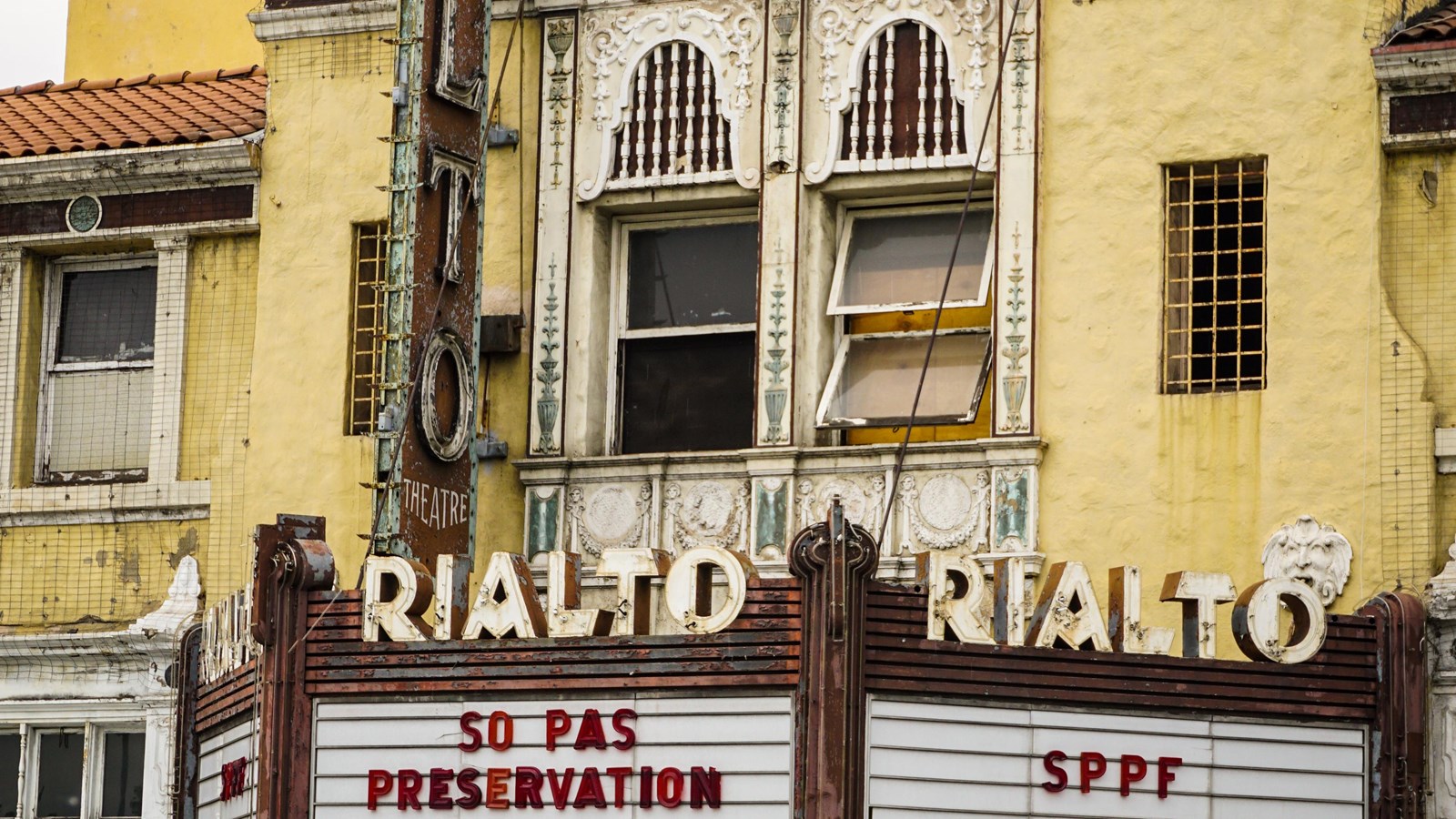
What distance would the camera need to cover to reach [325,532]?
20.7 meters

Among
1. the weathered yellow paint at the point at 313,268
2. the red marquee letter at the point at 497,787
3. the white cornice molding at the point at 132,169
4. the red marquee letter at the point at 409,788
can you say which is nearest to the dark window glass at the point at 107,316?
the white cornice molding at the point at 132,169

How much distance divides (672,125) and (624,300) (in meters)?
1.33

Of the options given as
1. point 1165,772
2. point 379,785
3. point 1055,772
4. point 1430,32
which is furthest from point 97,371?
point 1430,32

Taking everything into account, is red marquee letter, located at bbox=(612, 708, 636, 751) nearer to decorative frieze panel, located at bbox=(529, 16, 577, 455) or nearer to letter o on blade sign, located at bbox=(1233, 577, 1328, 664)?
letter o on blade sign, located at bbox=(1233, 577, 1328, 664)

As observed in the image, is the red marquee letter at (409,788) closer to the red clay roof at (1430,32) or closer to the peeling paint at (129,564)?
the peeling paint at (129,564)

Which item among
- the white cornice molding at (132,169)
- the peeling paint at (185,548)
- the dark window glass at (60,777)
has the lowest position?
the dark window glass at (60,777)

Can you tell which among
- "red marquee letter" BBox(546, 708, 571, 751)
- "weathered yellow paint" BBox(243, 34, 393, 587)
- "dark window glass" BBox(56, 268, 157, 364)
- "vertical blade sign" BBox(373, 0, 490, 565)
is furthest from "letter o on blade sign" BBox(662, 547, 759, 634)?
"dark window glass" BBox(56, 268, 157, 364)

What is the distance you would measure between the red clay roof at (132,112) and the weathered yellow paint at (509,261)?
219cm

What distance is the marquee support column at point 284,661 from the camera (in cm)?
1705

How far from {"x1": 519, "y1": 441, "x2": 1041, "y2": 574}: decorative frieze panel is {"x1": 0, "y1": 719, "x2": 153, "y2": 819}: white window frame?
3.82 m

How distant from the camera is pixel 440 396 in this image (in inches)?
762

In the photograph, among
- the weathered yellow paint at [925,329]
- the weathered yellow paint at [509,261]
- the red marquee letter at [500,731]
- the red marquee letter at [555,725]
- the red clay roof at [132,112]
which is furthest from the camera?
the red clay roof at [132,112]

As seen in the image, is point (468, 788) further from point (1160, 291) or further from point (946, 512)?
point (1160, 291)

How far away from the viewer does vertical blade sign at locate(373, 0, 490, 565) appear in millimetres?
A: 19000
